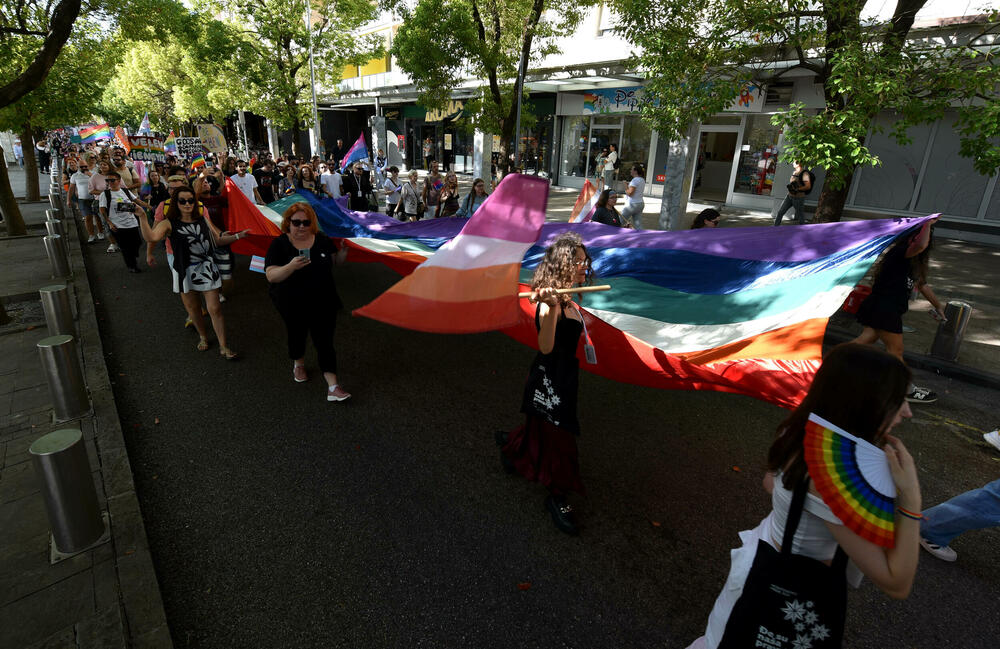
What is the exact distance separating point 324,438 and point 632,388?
3.23 meters

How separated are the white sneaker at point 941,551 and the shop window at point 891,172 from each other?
1461cm

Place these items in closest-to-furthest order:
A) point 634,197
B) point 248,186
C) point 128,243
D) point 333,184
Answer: point 128,243 < point 634,197 < point 248,186 < point 333,184

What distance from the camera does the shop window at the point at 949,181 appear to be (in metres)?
13.6

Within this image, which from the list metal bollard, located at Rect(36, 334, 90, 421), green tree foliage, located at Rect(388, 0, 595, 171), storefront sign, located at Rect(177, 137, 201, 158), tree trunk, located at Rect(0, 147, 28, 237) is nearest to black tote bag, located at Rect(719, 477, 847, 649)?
metal bollard, located at Rect(36, 334, 90, 421)

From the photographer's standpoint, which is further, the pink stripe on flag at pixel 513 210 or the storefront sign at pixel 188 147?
the storefront sign at pixel 188 147

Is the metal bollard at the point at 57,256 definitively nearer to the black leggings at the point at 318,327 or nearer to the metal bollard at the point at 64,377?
the metal bollard at the point at 64,377

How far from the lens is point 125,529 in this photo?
11.3 feet

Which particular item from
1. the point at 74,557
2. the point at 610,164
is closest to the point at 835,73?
the point at 74,557

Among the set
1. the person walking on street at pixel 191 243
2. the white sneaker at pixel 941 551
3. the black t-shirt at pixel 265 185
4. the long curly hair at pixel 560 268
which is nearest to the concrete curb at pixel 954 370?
the white sneaker at pixel 941 551

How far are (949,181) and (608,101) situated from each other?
11.2 metres

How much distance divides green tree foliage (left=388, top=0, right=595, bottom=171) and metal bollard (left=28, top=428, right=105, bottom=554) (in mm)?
10037

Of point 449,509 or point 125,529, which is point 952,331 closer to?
point 449,509

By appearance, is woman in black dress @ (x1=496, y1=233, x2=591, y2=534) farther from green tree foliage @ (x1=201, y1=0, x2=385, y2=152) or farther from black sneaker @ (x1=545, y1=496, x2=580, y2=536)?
green tree foliage @ (x1=201, y1=0, x2=385, y2=152)

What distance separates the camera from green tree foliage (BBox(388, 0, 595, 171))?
11086 millimetres
